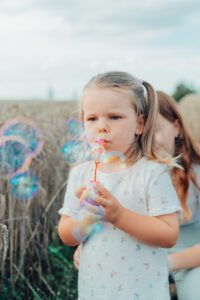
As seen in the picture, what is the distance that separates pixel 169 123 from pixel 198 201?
48 centimetres

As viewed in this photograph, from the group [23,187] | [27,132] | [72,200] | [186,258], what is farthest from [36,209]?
[72,200]

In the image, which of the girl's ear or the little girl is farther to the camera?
the girl's ear

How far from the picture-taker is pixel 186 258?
3.03 meters

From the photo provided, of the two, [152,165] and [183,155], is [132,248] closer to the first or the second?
[152,165]

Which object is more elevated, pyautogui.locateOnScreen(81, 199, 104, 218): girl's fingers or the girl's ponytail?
the girl's ponytail

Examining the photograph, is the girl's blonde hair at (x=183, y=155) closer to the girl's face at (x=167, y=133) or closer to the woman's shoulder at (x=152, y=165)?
the girl's face at (x=167, y=133)

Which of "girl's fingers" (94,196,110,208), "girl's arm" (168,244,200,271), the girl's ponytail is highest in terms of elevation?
the girl's ponytail

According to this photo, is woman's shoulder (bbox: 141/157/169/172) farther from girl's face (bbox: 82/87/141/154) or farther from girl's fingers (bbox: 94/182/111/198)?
A: girl's fingers (bbox: 94/182/111/198)

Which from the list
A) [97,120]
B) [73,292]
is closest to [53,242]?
[73,292]

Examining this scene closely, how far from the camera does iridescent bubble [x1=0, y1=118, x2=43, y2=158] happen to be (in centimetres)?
370

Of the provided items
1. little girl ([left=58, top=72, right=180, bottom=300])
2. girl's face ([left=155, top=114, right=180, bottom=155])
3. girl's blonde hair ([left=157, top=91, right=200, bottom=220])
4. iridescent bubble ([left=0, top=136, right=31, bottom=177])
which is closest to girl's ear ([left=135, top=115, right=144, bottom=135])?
little girl ([left=58, top=72, right=180, bottom=300])

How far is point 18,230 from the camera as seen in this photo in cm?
361

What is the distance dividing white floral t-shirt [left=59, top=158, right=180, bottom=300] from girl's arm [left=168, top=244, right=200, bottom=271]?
751 millimetres

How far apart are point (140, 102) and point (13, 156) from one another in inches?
58.7
